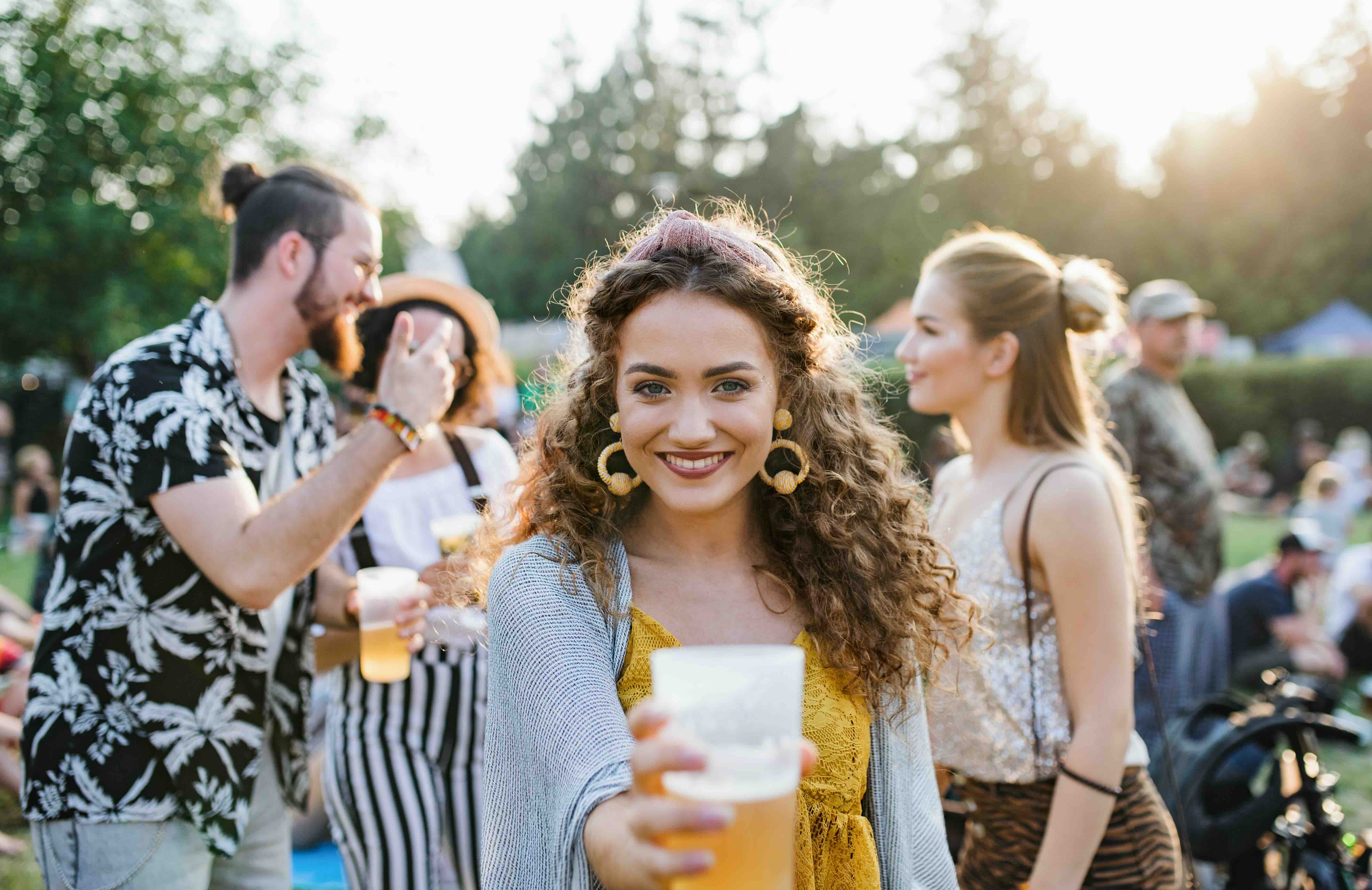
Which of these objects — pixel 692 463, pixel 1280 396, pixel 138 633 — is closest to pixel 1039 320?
pixel 692 463

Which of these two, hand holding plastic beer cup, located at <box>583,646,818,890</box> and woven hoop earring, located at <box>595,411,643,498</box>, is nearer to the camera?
hand holding plastic beer cup, located at <box>583,646,818,890</box>

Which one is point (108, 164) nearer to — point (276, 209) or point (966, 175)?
point (276, 209)

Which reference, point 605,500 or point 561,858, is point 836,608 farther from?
point 561,858

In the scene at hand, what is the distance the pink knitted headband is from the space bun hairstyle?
1.02 meters

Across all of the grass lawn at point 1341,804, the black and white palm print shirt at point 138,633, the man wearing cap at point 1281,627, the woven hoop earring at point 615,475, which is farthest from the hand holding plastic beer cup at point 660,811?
the man wearing cap at point 1281,627

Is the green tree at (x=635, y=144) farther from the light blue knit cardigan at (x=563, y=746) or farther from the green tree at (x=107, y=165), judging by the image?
the light blue knit cardigan at (x=563, y=746)

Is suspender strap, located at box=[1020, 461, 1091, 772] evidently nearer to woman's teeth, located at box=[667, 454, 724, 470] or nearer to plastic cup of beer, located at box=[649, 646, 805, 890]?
woman's teeth, located at box=[667, 454, 724, 470]

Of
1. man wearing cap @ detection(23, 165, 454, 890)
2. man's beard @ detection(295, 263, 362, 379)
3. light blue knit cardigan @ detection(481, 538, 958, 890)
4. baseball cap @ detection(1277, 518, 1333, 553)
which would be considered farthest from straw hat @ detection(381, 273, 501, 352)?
baseball cap @ detection(1277, 518, 1333, 553)

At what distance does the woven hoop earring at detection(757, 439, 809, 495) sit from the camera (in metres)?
1.87

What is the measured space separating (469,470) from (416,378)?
2.94ft

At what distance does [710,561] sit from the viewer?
1909 mm

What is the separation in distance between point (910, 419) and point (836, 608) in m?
13.6

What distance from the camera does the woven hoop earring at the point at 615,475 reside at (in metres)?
1.83

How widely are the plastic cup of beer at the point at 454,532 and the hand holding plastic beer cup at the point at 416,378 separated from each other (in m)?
0.47
